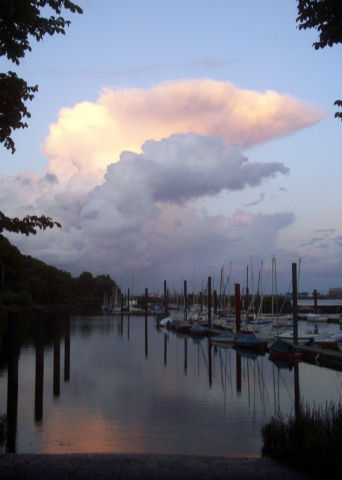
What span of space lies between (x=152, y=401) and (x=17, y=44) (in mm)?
18055

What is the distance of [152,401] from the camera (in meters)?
25.0

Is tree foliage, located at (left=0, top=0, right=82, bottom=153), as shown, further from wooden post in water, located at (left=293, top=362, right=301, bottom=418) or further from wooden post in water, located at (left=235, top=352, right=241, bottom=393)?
wooden post in water, located at (left=235, top=352, right=241, bottom=393)

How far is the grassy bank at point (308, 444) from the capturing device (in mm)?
10359

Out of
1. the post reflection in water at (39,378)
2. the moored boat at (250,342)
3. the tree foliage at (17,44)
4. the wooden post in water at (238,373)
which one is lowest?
the wooden post in water at (238,373)

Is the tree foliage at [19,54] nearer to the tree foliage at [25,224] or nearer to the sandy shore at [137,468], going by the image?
the tree foliage at [25,224]

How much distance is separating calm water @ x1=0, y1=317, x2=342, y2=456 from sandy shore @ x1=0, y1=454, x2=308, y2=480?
4.35 metres

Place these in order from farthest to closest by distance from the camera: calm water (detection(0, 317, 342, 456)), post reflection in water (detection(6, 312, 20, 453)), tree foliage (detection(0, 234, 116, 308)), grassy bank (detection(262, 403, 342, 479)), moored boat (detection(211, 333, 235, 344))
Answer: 1. tree foliage (detection(0, 234, 116, 308))
2. moored boat (detection(211, 333, 235, 344))
3. post reflection in water (detection(6, 312, 20, 453))
4. calm water (detection(0, 317, 342, 456))
5. grassy bank (detection(262, 403, 342, 479))

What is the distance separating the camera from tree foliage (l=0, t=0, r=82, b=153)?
12141 millimetres

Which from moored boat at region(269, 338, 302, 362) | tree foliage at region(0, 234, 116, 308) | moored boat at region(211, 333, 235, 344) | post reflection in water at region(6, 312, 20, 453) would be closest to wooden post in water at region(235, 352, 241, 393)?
moored boat at region(269, 338, 302, 362)

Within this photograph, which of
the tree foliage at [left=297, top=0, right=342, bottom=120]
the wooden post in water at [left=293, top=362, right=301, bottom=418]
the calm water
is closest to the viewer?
the tree foliage at [left=297, top=0, right=342, bottom=120]

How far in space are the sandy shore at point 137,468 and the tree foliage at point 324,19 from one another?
343 inches

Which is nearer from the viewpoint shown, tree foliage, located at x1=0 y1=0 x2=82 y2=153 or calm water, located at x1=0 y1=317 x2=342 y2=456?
tree foliage, located at x1=0 y1=0 x2=82 y2=153

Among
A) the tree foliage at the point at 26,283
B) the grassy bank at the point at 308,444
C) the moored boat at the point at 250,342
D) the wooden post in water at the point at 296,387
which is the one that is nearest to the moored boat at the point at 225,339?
the moored boat at the point at 250,342

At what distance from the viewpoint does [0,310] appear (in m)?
66.2
